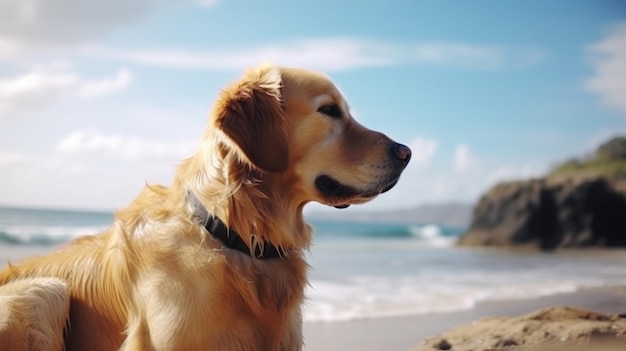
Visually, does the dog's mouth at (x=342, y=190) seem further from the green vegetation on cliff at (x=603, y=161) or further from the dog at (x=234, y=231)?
the green vegetation on cliff at (x=603, y=161)

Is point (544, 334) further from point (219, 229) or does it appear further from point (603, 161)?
point (603, 161)

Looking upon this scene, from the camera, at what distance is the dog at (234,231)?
122 inches

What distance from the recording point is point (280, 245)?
336cm

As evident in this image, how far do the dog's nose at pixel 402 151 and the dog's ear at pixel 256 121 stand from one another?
1.88 ft

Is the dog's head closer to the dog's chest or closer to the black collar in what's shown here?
the black collar

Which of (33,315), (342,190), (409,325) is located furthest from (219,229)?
(409,325)

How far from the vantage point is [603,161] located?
3278cm

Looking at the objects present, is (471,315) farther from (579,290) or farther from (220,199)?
(220,199)

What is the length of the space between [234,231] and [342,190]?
61 cm

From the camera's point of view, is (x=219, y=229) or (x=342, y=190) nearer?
(x=219, y=229)

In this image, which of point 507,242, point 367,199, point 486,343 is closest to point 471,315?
point 486,343

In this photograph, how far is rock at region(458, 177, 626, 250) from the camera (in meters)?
24.2

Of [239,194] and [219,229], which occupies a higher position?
[239,194]

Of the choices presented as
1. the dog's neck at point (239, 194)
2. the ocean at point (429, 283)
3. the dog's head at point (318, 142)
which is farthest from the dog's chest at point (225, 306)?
the ocean at point (429, 283)
